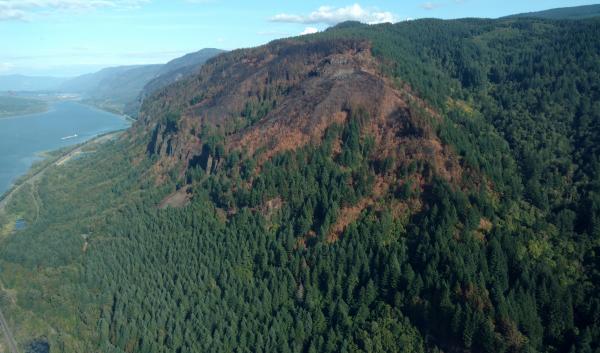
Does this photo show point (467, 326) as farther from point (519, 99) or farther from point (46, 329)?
point (519, 99)

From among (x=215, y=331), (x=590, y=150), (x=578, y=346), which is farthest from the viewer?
(x=590, y=150)

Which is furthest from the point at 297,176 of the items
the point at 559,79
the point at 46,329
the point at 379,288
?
the point at 559,79

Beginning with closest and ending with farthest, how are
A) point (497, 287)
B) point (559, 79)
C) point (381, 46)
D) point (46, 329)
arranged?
point (497, 287) < point (46, 329) < point (559, 79) < point (381, 46)

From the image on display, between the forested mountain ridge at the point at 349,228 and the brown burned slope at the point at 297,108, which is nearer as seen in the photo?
the forested mountain ridge at the point at 349,228

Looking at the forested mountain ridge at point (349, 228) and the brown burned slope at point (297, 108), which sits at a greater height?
the brown burned slope at point (297, 108)

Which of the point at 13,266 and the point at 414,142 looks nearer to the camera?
the point at 414,142
